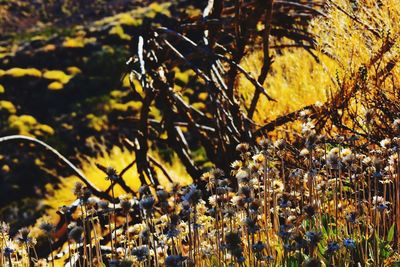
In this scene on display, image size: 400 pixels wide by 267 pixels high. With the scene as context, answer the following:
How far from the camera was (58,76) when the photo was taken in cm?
1393

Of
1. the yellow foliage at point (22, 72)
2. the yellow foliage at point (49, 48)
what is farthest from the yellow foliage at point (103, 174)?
the yellow foliage at point (49, 48)

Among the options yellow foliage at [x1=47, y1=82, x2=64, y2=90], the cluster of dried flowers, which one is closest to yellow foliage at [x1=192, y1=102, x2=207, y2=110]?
yellow foliage at [x1=47, y1=82, x2=64, y2=90]

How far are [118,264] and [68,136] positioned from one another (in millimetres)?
9334

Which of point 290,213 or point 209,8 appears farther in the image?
point 209,8

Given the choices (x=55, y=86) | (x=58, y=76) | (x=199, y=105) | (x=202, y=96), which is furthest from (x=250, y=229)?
(x=58, y=76)

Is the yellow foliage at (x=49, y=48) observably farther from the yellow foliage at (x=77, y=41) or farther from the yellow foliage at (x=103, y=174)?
the yellow foliage at (x=103, y=174)

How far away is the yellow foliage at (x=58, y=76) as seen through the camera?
13.8 metres

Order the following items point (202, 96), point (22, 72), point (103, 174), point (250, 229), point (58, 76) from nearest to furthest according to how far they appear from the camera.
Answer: point (250, 229) < point (103, 174) < point (202, 96) < point (58, 76) < point (22, 72)

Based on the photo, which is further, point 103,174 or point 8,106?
point 8,106

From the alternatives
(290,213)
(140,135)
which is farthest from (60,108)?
(290,213)

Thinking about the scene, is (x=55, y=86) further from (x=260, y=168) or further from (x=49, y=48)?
(x=260, y=168)

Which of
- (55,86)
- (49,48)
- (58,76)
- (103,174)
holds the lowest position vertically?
(103,174)

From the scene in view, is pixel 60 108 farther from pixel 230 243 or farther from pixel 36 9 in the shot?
pixel 36 9

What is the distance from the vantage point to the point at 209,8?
580 centimetres
